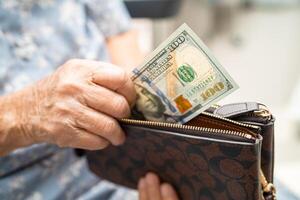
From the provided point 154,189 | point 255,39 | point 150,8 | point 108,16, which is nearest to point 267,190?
point 154,189

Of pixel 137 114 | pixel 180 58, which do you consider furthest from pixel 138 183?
pixel 180 58

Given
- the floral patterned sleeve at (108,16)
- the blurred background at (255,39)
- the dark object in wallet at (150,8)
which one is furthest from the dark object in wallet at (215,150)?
the blurred background at (255,39)

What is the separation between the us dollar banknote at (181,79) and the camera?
53 cm

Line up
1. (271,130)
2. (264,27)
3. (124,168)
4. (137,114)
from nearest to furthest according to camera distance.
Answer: (271,130) → (137,114) → (124,168) → (264,27)

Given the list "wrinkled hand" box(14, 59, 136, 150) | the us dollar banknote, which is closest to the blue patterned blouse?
"wrinkled hand" box(14, 59, 136, 150)

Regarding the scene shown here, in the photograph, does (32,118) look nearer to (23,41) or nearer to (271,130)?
(23,41)

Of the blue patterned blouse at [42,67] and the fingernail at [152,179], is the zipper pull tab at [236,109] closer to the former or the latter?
the fingernail at [152,179]

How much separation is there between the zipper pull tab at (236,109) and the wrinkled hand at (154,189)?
19cm

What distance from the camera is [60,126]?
1.85 feet

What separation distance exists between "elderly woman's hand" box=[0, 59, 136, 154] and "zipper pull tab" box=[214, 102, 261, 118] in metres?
0.14

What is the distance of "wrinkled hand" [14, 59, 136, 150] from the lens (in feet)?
1.81

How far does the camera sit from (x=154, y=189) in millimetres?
664

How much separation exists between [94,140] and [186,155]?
0.14 m

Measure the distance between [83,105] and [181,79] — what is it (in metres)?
0.14
